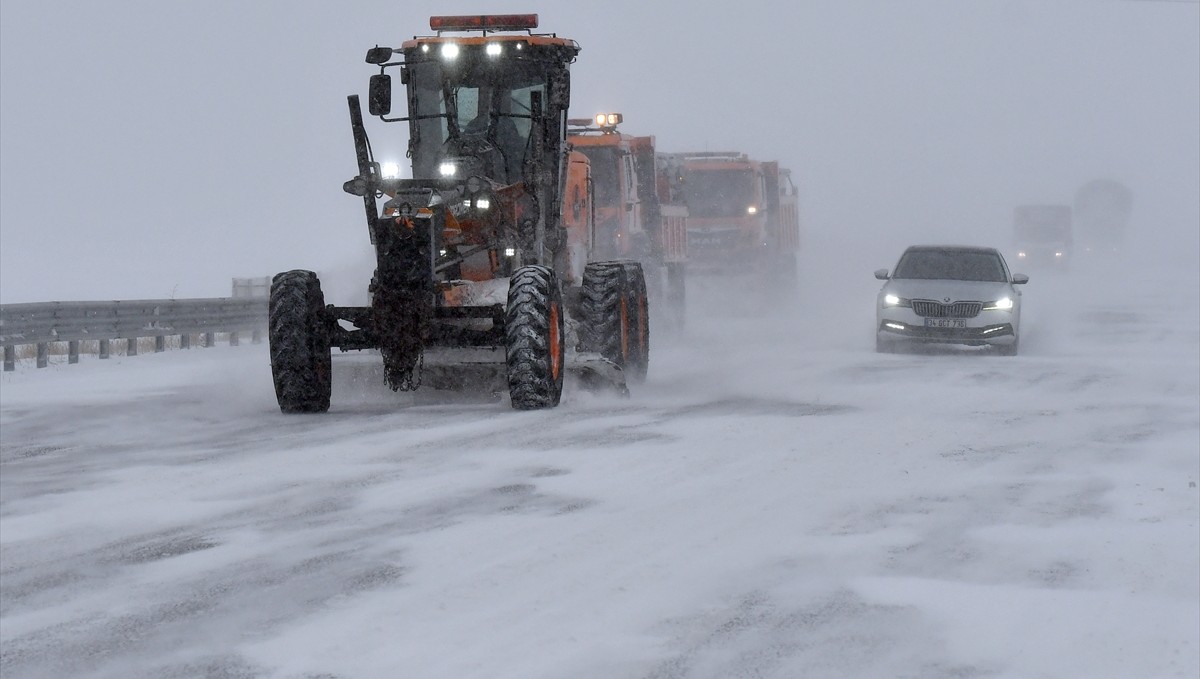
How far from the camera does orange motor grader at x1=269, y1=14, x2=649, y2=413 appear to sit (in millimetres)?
12359

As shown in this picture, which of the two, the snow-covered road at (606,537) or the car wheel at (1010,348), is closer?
the snow-covered road at (606,537)

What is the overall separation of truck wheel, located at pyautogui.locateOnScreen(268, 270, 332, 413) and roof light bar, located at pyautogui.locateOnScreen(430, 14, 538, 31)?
3024 mm

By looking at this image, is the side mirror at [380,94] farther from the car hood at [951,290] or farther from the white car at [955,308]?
the car hood at [951,290]

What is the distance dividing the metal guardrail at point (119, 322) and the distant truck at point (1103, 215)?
70.9 metres

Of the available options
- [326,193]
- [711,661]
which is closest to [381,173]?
[711,661]

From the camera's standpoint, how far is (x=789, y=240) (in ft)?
123

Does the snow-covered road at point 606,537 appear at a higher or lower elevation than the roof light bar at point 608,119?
lower

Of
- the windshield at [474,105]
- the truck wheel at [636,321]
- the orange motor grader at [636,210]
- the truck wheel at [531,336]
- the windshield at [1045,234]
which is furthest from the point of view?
the windshield at [1045,234]

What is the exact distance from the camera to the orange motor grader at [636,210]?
2366 cm

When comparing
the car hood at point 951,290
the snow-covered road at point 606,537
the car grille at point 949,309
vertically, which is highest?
the car hood at point 951,290

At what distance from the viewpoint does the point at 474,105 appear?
1430 centimetres

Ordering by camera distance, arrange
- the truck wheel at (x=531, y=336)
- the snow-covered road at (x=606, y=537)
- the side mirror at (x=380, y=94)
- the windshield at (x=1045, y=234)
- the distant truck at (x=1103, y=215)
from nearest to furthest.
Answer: the snow-covered road at (x=606, y=537)
the truck wheel at (x=531, y=336)
the side mirror at (x=380, y=94)
the windshield at (x=1045, y=234)
the distant truck at (x=1103, y=215)

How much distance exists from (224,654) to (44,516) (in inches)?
127

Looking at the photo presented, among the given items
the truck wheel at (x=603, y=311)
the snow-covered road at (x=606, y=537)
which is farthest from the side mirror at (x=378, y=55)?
the truck wheel at (x=603, y=311)
